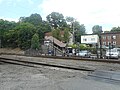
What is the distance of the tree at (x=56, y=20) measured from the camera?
11968 centimetres

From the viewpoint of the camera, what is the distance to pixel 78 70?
12.8m

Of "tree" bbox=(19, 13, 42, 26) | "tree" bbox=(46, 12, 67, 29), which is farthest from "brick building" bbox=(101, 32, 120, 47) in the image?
"tree" bbox=(19, 13, 42, 26)

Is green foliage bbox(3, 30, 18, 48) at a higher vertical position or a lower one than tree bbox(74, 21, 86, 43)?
lower

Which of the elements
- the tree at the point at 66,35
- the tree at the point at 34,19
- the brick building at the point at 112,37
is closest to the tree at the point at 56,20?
the tree at the point at 34,19

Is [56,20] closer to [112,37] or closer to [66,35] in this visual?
[112,37]

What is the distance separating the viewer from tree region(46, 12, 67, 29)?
120 meters

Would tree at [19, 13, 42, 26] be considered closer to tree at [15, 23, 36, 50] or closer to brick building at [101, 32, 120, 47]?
brick building at [101, 32, 120, 47]

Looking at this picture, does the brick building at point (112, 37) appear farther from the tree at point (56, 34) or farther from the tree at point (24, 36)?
the tree at point (24, 36)

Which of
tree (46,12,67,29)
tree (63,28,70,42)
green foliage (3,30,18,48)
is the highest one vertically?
tree (46,12,67,29)

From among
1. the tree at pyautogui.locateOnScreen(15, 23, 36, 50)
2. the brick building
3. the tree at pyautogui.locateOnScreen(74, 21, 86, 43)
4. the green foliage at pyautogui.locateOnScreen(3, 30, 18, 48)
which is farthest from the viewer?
the tree at pyautogui.locateOnScreen(74, 21, 86, 43)

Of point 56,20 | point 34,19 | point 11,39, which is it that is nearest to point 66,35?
point 11,39

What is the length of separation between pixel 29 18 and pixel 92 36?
2773 inches

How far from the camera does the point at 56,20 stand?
120 m

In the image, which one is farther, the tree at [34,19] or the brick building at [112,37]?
the tree at [34,19]
